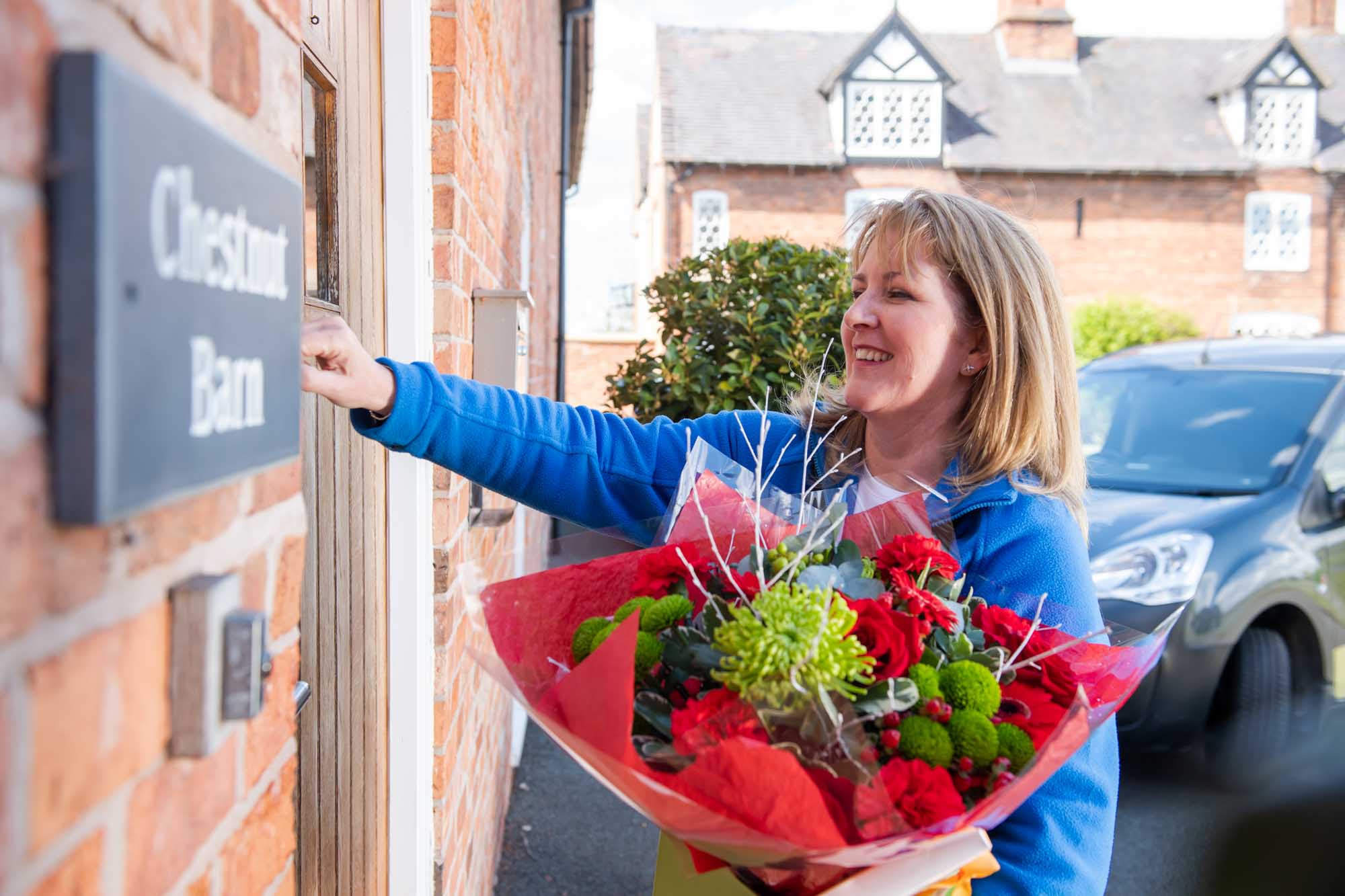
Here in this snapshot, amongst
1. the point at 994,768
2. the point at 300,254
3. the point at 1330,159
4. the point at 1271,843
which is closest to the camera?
the point at 300,254

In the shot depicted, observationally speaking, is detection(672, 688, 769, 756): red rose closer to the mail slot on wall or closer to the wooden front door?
the wooden front door

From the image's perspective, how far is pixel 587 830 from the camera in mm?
4566

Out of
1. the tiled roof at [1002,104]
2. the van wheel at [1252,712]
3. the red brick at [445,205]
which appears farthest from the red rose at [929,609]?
the tiled roof at [1002,104]

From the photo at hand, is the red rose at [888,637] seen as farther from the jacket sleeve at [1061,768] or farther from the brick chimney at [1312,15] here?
the brick chimney at [1312,15]

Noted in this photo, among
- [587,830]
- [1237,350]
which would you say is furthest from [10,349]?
[1237,350]

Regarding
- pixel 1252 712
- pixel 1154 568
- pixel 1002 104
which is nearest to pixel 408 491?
pixel 1154 568

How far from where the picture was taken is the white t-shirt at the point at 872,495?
1572 millimetres

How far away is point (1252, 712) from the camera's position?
15.8 feet

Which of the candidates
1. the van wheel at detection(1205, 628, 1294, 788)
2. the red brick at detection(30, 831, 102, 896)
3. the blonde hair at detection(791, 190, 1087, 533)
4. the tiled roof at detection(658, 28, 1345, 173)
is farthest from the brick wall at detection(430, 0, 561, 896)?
the tiled roof at detection(658, 28, 1345, 173)

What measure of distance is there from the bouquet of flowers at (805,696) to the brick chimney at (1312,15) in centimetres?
3306

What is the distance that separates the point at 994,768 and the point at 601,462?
3.75 feet

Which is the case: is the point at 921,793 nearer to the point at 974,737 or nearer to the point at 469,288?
the point at 974,737

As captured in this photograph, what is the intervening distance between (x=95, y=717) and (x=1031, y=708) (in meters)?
0.92

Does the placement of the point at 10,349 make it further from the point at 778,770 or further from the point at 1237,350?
the point at 1237,350
